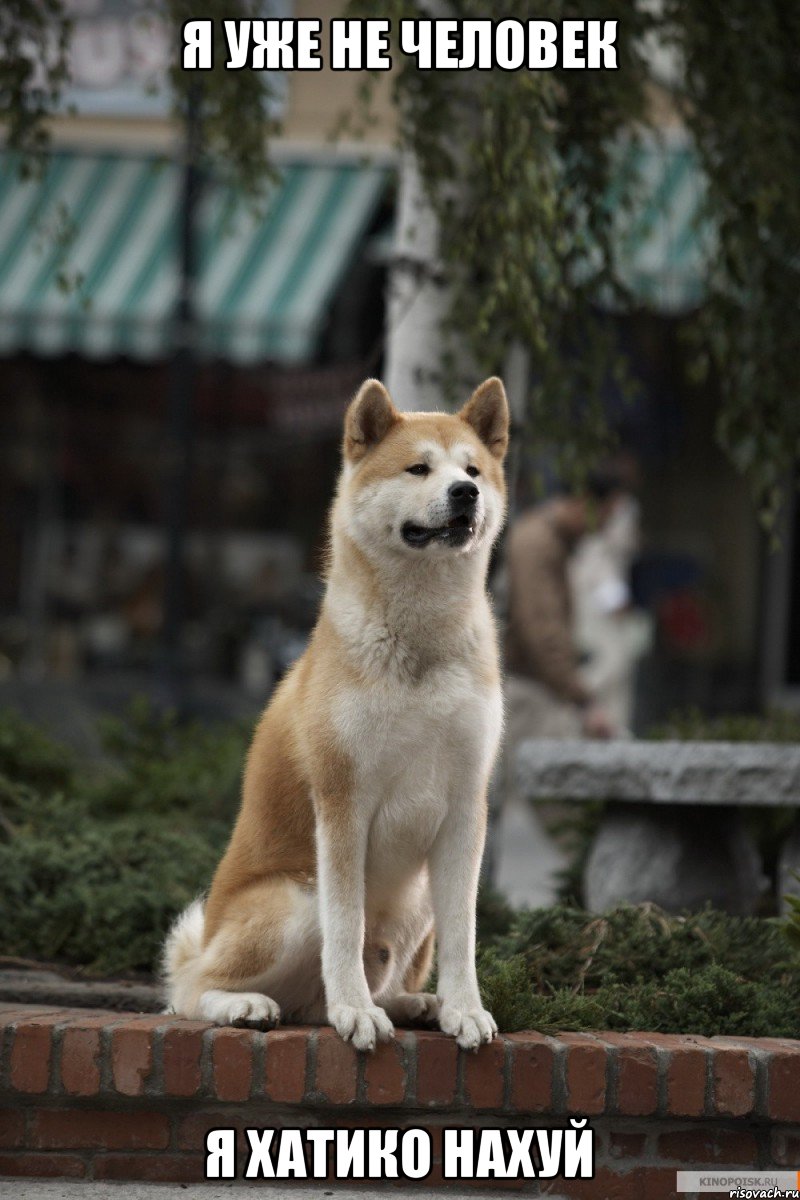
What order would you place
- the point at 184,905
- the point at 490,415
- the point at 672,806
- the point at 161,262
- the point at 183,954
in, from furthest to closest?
the point at 161,262 → the point at 672,806 → the point at 184,905 → the point at 183,954 → the point at 490,415

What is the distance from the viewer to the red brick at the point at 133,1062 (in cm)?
346

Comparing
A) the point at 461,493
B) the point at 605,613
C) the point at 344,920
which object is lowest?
the point at 344,920

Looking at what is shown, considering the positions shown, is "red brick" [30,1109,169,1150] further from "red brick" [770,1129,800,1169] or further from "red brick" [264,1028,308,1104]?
"red brick" [770,1129,800,1169]

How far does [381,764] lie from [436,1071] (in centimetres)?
70

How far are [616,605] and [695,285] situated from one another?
2313 mm

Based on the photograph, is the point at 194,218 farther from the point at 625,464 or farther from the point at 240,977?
the point at 240,977

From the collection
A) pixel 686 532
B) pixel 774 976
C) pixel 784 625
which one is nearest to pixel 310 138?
pixel 686 532

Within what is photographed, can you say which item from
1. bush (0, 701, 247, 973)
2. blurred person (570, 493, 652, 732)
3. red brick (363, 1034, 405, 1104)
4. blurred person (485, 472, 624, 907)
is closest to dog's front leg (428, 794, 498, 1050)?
red brick (363, 1034, 405, 1104)

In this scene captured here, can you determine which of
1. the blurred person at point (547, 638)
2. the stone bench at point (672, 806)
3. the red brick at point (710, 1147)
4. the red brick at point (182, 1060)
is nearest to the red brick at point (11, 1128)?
the red brick at point (182, 1060)

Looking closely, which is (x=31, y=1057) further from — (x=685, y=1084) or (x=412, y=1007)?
(x=685, y=1084)

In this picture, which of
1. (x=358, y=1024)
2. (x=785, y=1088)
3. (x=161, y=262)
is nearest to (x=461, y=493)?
(x=358, y=1024)

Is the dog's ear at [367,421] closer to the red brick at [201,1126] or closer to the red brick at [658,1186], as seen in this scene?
the red brick at [201,1126]

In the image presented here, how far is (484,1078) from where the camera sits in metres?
3.44

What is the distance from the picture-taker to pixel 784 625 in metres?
13.4
